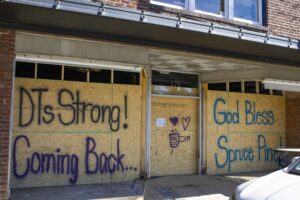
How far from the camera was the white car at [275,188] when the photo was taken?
4.45 m

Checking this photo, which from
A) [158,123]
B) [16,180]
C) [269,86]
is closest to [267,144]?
[269,86]

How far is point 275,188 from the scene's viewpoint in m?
4.70

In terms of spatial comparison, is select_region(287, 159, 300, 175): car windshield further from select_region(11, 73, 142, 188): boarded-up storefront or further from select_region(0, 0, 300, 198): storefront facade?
select_region(11, 73, 142, 188): boarded-up storefront

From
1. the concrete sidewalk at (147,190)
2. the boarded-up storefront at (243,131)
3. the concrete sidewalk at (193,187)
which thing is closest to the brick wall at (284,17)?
the boarded-up storefront at (243,131)

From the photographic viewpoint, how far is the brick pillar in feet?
21.9

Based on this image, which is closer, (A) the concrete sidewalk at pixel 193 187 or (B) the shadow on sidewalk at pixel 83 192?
(B) the shadow on sidewalk at pixel 83 192

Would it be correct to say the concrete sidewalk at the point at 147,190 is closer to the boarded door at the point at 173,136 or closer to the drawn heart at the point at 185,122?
the boarded door at the point at 173,136

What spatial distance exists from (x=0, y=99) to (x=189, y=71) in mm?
5494

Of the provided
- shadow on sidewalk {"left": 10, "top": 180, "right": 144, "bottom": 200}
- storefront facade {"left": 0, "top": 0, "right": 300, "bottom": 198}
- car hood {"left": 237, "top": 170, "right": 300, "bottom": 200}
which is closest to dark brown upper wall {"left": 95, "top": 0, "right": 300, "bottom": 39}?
storefront facade {"left": 0, "top": 0, "right": 300, "bottom": 198}

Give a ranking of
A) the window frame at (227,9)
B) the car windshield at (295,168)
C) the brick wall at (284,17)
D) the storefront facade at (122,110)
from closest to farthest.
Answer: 1. the car windshield at (295,168)
2. the storefront facade at (122,110)
3. the window frame at (227,9)
4. the brick wall at (284,17)

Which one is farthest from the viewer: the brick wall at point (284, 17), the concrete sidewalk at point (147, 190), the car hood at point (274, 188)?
the brick wall at point (284, 17)

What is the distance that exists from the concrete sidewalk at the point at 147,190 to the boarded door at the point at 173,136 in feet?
1.48

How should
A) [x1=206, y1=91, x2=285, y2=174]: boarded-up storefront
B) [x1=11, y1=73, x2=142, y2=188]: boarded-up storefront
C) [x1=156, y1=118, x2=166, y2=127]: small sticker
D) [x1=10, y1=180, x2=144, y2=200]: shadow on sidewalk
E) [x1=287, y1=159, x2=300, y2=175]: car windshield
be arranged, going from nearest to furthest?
[x1=287, y1=159, x2=300, y2=175]: car windshield < [x1=10, y1=180, x2=144, y2=200]: shadow on sidewalk < [x1=11, y1=73, x2=142, y2=188]: boarded-up storefront < [x1=156, y1=118, x2=166, y2=127]: small sticker < [x1=206, y1=91, x2=285, y2=174]: boarded-up storefront

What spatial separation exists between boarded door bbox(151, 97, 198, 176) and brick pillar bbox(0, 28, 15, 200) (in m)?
4.25
